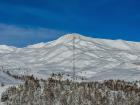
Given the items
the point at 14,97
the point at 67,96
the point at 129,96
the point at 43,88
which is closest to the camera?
the point at 14,97

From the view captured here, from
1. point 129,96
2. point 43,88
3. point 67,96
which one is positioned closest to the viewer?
point 67,96

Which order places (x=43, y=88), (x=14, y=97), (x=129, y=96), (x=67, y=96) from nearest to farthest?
(x=14, y=97) < (x=67, y=96) < (x=43, y=88) < (x=129, y=96)

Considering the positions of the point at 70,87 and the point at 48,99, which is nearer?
the point at 48,99

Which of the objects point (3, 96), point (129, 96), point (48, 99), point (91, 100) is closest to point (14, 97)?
point (3, 96)

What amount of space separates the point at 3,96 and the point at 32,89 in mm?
9768

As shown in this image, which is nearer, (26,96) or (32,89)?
(26,96)

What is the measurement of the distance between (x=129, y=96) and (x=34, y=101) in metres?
31.6

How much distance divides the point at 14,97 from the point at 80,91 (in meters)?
17.5

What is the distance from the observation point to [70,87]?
97.2m

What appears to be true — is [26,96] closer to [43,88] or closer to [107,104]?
[43,88]

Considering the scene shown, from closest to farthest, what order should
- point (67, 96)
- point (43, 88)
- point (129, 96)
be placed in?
point (67, 96), point (43, 88), point (129, 96)

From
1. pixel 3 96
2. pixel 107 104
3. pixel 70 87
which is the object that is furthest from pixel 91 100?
pixel 3 96

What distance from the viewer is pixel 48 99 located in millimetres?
85438

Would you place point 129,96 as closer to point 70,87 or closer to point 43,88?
point 70,87
